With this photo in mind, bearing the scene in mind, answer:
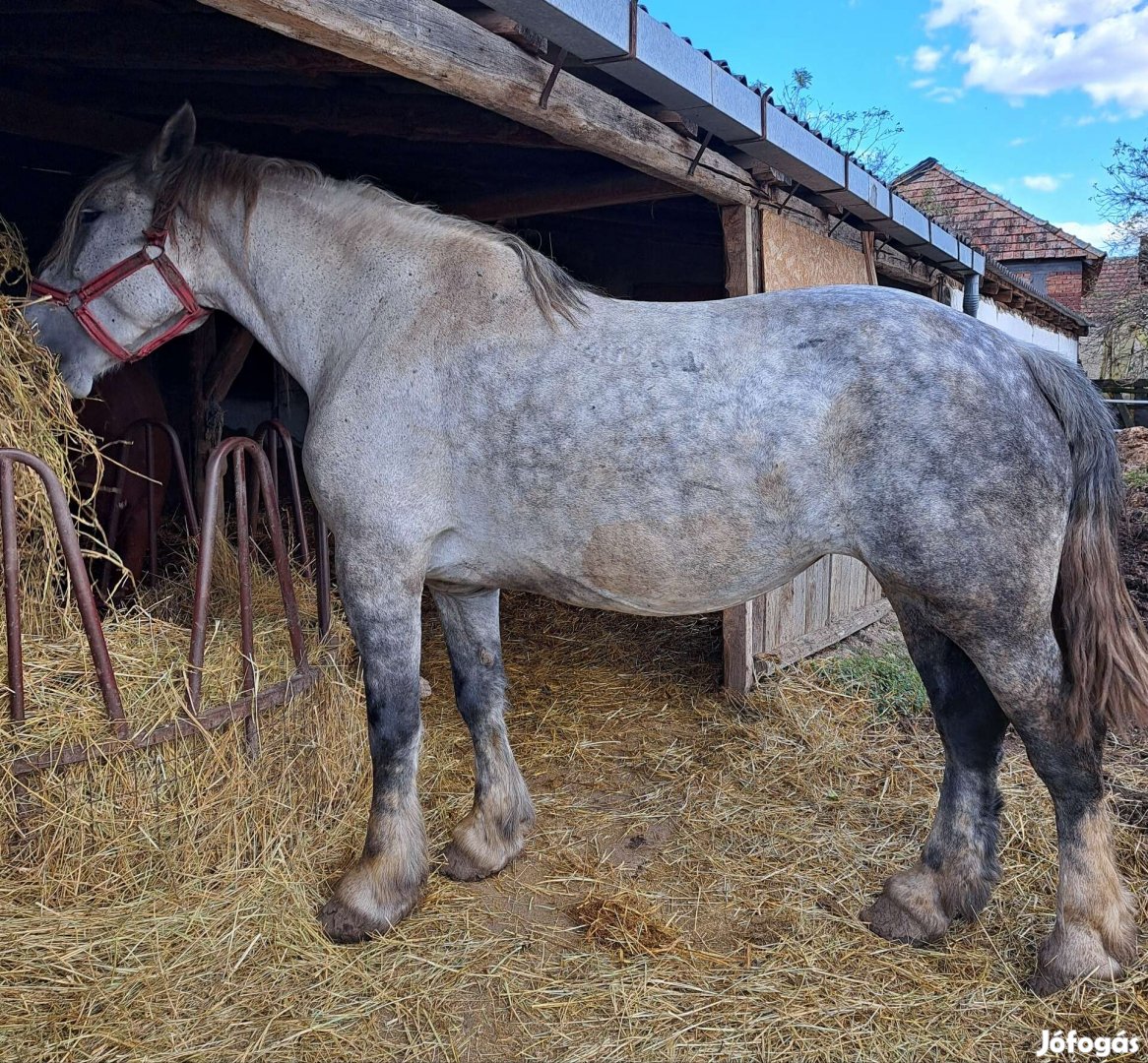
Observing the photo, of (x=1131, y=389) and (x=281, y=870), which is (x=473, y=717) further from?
(x=1131, y=389)

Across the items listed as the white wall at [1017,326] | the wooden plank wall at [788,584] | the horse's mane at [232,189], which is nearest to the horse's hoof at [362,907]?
the horse's mane at [232,189]

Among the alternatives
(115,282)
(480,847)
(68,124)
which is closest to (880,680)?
(480,847)

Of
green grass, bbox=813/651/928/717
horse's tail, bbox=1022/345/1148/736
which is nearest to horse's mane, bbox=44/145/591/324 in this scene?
horse's tail, bbox=1022/345/1148/736

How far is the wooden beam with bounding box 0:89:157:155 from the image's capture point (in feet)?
12.4

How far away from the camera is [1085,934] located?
93.0 inches

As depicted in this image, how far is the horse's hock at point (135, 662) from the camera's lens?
2299 mm

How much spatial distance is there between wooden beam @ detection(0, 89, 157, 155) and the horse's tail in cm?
425

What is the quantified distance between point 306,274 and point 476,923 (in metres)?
2.25

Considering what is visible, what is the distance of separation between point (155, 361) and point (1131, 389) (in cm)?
1708

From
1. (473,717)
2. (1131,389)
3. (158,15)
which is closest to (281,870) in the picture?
(473,717)

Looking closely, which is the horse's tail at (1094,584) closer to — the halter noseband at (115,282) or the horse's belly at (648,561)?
the horse's belly at (648,561)

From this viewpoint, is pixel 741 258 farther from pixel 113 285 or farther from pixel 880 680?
pixel 113 285

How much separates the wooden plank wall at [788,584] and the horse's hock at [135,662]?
237cm

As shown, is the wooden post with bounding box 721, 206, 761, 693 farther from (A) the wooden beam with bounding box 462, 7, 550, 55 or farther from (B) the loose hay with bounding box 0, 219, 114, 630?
(B) the loose hay with bounding box 0, 219, 114, 630
